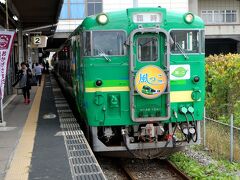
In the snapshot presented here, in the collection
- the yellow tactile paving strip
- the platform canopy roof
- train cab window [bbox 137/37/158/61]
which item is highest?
the platform canopy roof

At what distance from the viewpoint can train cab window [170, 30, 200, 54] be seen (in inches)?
350

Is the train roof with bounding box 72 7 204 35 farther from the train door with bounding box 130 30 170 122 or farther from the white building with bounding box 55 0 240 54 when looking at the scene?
the white building with bounding box 55 0 240 54

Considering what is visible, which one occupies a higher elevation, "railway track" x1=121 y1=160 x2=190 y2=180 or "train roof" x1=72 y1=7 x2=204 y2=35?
"train roof" x1=72 y1=7 x2=204 y2=35

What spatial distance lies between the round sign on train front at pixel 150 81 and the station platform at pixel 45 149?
1.49 metres

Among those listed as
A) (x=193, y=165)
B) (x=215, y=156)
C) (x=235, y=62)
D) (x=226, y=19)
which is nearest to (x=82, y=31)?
(x=193, y=165)

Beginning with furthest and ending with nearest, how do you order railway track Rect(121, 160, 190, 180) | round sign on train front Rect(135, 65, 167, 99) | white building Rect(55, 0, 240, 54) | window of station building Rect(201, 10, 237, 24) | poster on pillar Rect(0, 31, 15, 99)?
window of station building Rect(201, 10, 237, 24)
white building Rect(55, 0, 240, 54)
poster on pillar Rect(0, 31, 15, 99)
railway track Rect(121, 160, 190, 180)
round sign on train front Rect(135, 65, 167, 99)

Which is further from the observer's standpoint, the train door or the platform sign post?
the platform sign post

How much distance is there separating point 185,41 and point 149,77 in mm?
1115

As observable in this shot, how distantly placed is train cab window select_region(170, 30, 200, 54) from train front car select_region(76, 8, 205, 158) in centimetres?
2

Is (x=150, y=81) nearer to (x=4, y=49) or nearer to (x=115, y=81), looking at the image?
(x=115, y=81)

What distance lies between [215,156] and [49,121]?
4.46 metres

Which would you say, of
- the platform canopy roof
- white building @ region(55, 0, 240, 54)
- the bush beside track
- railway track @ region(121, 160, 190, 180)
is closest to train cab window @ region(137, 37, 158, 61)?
railway track @ region(121, 160, 190, 180)

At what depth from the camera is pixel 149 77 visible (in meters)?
8.59

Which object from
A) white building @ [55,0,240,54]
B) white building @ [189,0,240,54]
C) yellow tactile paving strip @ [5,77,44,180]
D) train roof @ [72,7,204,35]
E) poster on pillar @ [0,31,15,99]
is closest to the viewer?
yellow tactile paving strip @ [5,77,44,180]
